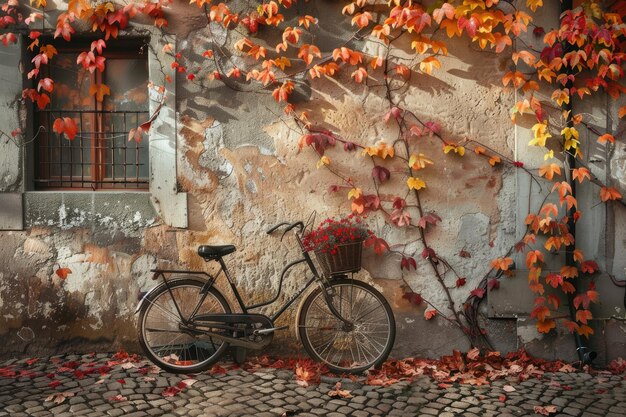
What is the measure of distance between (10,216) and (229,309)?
6.58 ft

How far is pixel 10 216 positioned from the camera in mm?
5543

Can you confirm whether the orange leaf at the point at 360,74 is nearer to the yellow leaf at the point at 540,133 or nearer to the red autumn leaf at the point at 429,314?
the yellow leaf at the point at 540,133

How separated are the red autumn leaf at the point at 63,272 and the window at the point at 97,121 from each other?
0.72 meters

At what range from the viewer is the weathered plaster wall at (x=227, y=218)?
18.1 feet

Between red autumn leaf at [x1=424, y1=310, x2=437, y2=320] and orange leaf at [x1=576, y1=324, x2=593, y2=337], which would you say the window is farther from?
orange leaf at [x1=576, y1=324, x2=593, y2=337]

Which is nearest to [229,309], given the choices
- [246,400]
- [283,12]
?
[246,400]

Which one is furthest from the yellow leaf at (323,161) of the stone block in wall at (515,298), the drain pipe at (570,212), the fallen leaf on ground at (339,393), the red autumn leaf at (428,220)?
the drain pipe at (570,212)

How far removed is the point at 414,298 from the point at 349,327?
0.63 meters

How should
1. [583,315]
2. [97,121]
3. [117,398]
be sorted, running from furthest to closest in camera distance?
[97,121] → [583,315] → [117,398]

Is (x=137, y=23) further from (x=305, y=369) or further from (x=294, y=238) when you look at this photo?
(x=305, y=369)

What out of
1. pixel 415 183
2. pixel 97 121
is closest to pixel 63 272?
pixel 97 121

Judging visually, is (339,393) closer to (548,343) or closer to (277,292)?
(277,292)

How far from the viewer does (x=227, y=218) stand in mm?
5562

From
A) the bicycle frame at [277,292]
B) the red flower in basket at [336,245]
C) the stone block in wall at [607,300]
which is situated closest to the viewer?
the red flower in basket at [336,245]
